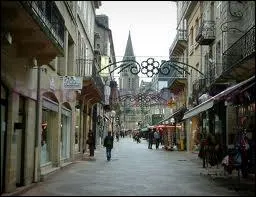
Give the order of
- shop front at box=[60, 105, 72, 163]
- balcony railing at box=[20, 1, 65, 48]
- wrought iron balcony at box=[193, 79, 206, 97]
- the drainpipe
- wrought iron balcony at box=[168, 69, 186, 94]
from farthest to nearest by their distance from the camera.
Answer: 1. wrought iron balcony at box=[168, 69, 186, 94]
2. wrought iron balcony at box=[193, 79, 206, 97]
3. shop front at box=[60, 105, 72, 163]
4. the drainpipe
5. balcony railing at box=[20, 1, 65, 48]

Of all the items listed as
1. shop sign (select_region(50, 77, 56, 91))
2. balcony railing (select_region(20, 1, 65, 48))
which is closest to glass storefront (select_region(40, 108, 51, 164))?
shop sign (select_region(50, 77, 56, 91))

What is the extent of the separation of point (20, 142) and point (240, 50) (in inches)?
464

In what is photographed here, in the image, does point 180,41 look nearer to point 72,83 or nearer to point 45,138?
point 72,83

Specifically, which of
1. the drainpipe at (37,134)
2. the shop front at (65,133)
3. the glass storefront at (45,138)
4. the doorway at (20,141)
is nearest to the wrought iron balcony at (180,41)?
the shop front at (65,133)

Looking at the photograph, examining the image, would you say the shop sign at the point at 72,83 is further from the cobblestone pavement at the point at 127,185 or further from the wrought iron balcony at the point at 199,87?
the wrought iron balcony at the point at 199,87

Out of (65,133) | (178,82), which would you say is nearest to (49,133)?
(65,133)

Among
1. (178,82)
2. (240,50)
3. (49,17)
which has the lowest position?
(49,17)

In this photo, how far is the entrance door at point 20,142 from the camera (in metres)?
15.5

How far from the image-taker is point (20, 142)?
15938 mm

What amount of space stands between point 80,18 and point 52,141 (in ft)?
31.2

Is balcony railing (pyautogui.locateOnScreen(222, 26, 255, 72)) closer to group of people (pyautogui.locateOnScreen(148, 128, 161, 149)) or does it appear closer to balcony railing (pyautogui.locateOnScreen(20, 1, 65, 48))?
balcony railing (pyautogui.locateOnScreen(20, 1, 65, 48))

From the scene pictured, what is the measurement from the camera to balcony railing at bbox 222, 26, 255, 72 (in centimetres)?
2145

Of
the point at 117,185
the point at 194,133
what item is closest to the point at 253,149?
the point at 117,185

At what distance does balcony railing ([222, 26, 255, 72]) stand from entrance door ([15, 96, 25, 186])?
8595 mm
